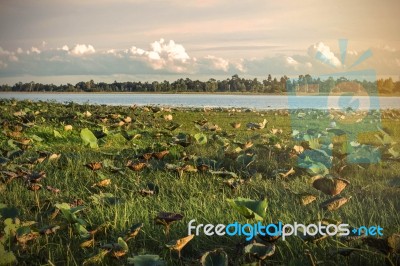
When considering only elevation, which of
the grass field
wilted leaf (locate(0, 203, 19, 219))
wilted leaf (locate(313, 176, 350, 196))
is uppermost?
wilted leaf (locate(313, 176, 350, 196))

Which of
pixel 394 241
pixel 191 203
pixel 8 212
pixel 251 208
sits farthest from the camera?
pixel 191 203

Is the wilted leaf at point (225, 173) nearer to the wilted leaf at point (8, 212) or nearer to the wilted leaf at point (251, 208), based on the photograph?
the wilted leaf at point (251, 208)

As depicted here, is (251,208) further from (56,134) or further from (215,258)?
(56,134)

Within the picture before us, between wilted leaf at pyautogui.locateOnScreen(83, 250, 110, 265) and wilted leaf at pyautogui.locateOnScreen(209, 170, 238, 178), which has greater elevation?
wilted leaf at pyautogui.locateOnScreen(209, 170, 238, 178)

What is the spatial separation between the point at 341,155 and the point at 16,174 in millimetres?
2806

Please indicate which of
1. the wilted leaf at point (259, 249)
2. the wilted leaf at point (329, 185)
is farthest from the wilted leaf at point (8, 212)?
the wilted leaf at point (329, 185)

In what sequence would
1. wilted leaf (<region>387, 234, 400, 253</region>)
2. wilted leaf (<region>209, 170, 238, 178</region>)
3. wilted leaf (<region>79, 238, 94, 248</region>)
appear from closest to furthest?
wilted leaf (<region>387, 234, 400, 253</region>) < wilted leaf (<region>79, 238, 94, 248</region>) < wilted leaf (<region>209, 170, 238, 178</region>)

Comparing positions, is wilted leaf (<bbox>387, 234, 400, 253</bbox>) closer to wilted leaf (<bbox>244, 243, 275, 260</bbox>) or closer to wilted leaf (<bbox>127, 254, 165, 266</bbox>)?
wilted leaf (<bbox>244, 243, 275, 260</bbox>)

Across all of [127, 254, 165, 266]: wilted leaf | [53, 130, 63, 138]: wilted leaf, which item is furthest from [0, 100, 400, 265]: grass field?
[53, 130, 63, 138]: wilted leaf

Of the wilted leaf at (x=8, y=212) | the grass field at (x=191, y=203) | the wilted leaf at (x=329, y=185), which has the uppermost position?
the wilted leaf at (x=329, y=185)

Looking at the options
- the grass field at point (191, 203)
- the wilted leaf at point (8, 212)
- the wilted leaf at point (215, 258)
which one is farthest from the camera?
the wilted leaf at point (8, 212)

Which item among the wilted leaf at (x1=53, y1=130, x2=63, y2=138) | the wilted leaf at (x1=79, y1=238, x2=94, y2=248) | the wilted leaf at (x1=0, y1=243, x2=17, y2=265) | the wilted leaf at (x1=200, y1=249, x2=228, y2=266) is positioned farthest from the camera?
the wilted leaf at (x1=53, y1=130, x2=63, y2=138)

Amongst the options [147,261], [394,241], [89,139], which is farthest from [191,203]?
[89,139]

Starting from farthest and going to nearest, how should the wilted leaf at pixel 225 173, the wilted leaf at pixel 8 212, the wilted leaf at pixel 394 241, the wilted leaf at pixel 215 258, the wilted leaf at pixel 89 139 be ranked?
1. the wilted leaf at pixel 89 139
2. the wilted leaf at pixel 225 173
3. the wilted leaf at pixel 8 212
4. the wilted leaf at pixel 215 258
5. the wilted leaf at pixel 394 241
